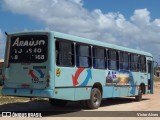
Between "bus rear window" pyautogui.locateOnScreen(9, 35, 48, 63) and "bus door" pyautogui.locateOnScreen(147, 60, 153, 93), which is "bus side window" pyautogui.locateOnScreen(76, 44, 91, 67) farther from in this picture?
"bus door" pyautogui.locateOnScreen(147, 60, 153, 93)

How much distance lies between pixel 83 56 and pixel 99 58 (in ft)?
5.00

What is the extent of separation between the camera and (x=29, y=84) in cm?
1520

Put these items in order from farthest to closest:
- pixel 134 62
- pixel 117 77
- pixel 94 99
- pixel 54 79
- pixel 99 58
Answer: pixel 134 62
pixel 117 77
pixel 99 58
pixel 94 99
pixel 54 79

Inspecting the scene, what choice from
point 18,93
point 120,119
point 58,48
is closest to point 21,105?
point 18,93

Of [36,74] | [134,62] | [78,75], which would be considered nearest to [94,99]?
[78,75]

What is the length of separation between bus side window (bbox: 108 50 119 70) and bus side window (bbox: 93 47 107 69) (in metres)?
0.54

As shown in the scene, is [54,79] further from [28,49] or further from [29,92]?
[28,49]

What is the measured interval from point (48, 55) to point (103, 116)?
9.77ft

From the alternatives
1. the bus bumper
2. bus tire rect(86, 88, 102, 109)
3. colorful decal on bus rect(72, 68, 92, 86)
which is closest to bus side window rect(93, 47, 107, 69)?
colorful decal on bus rect(72, 68, 92, 86)

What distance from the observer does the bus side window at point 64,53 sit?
15.3 metres

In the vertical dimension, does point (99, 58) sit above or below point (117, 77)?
above

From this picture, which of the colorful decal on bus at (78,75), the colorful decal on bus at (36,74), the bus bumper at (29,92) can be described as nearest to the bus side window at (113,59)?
the colorful decal on bus at (78,75)

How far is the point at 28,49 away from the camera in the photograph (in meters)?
15.5

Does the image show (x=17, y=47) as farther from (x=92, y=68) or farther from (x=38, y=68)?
(x=92, y=68)
